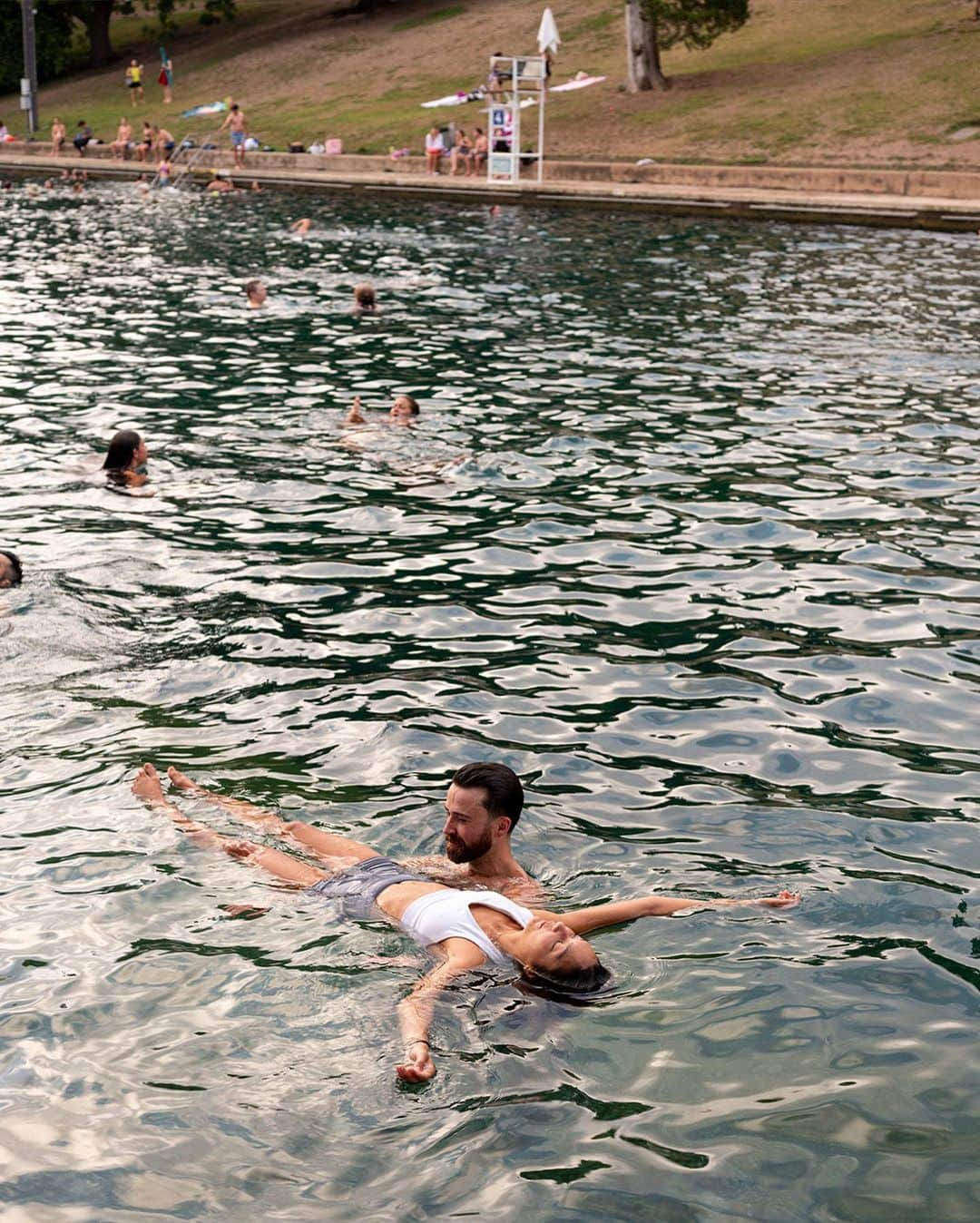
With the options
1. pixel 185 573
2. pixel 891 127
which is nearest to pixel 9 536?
pixel 185 573

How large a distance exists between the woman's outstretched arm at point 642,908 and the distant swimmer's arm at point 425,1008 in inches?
25.3

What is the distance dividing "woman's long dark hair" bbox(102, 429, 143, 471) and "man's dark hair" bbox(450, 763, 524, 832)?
8.36 meters

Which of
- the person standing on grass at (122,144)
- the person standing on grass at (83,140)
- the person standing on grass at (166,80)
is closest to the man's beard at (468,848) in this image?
the person standing on grass at (122,144)

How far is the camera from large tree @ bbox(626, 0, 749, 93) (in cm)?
4884

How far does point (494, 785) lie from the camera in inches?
298

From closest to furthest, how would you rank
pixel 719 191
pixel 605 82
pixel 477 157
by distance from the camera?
pixel 719 191 → pixel 477 157 → pixel 605 82

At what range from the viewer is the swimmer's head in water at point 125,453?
48.9ft

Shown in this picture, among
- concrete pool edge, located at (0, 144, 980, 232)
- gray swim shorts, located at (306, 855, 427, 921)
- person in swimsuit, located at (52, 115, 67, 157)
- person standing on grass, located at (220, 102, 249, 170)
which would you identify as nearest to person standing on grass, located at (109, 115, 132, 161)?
person in swimsuit, located at (52, 115, 67, 157)

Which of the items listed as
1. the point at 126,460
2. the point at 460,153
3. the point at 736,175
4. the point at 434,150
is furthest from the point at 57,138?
the point at 126,460

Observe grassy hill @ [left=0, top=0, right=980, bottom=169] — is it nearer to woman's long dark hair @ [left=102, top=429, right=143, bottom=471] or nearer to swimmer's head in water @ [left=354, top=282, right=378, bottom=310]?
swimmer's head in water @ [left=354, top=282, right=378, bottom=310]

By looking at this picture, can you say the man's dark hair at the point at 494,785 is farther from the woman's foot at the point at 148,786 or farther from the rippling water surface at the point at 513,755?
the woman's foot at the point at 148,786

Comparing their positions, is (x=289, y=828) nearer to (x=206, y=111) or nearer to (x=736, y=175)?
(x=736, y=175)

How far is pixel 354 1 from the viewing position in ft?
257

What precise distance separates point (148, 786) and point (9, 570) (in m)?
3.96
